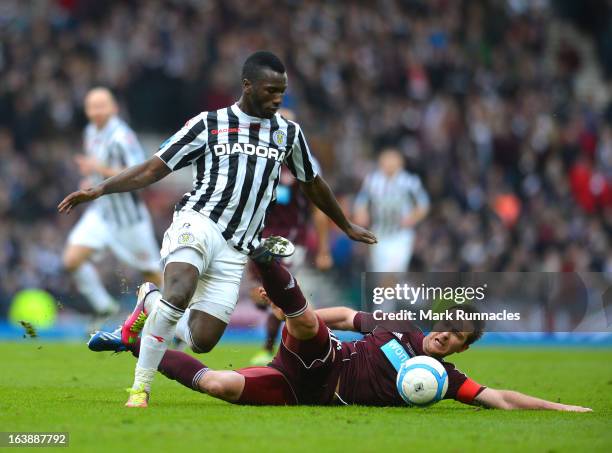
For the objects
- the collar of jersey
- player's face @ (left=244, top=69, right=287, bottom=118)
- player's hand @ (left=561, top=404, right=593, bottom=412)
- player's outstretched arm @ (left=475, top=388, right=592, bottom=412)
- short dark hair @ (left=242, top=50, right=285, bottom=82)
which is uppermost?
short dark hair @ (left=242, top=50, right=285, bottom=82)

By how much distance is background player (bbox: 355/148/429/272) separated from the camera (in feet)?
54.0

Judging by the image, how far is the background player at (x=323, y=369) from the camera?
7.44 metres

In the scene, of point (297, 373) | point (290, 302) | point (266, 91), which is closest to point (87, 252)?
point (266, 91)

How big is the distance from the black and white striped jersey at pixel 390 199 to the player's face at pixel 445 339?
29.1ft

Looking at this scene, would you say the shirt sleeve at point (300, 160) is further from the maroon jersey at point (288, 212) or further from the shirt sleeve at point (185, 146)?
the maroon jersey at point (288, 212)

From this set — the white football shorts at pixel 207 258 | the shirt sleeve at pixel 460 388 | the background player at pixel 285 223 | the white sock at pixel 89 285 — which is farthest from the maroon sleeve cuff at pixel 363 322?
the white sock at pixel 89 285

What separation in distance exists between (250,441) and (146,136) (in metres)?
14.9

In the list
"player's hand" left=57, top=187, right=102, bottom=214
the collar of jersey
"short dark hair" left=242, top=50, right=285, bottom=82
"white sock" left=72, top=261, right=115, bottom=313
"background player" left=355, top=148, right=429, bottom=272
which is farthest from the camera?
"background player" left=355, top=148, right=429, bottom=272

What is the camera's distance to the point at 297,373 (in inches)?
299

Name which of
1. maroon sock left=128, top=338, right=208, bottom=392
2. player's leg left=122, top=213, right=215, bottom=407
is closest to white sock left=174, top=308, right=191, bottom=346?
maroon sock left=128, top=338, right=208, bottom=392

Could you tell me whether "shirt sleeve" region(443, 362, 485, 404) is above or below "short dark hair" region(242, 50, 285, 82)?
below

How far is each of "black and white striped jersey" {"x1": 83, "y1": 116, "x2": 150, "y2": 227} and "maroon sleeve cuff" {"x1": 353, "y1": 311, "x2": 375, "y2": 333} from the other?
209 inches

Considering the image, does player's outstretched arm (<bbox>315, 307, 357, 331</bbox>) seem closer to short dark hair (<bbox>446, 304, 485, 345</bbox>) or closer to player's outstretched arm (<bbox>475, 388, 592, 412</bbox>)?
short dark hair (<bbox>446, 304, 485, 345</bbox>)

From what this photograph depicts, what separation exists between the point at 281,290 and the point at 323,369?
619 millimetres
